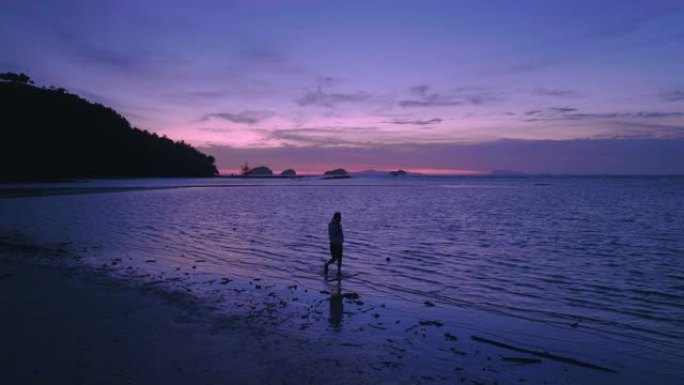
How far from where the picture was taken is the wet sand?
7855mm

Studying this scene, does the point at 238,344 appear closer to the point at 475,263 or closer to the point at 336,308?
the point at 336,308

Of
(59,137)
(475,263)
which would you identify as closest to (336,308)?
(475,263)

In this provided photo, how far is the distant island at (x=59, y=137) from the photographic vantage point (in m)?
109

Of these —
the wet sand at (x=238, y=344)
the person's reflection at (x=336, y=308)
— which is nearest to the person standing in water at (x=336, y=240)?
the person's reflection at (x=336, y=308)

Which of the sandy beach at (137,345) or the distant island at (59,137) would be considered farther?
the distant island at (59,137)

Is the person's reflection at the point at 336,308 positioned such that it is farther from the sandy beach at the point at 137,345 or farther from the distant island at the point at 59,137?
the distant island at the point at 59,137

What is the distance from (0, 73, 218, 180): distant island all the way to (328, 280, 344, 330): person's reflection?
11549 cm

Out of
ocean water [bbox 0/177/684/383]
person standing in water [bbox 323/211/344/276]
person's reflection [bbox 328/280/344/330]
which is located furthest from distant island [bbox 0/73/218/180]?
person's reflection [bbox 328/280/344/330]

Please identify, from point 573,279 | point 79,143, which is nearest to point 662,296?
point 573,279

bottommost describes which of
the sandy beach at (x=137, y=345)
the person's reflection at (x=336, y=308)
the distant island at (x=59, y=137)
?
the person's reflection at (x=336, y=308)

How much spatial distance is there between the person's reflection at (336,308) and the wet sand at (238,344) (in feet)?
0.10

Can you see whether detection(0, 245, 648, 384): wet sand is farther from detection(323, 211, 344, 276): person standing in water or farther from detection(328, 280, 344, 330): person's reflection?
detection(323, 211, 344, 276): person standing in water

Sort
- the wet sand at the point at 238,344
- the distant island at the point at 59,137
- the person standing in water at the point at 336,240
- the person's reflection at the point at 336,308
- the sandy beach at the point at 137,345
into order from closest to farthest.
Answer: the sandy beach at the point at 137,345 → the wet sand at the point at 238,344 → the person's reflection at the point at 336,308 → the person standing in water at the point at 336,240 → the distant island at the point at 59,137

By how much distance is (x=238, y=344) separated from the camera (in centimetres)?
928
